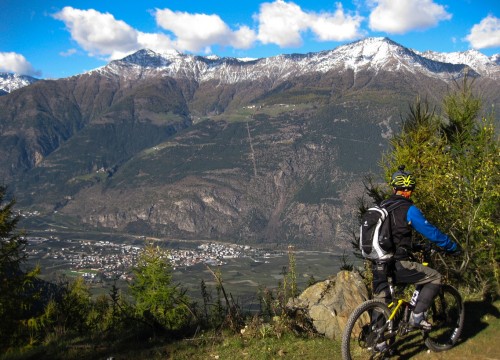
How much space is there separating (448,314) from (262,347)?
3853 millimetres

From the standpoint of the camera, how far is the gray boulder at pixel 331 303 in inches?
423

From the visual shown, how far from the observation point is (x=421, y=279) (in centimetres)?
791

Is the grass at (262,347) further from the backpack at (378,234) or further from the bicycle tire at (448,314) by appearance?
the backpack at (378,234)

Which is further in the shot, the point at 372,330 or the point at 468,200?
the point at 468,200

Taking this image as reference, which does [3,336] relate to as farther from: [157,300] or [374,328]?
[374,328]

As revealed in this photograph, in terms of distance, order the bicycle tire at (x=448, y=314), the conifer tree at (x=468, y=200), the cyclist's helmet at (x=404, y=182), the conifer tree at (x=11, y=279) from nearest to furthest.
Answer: the cyclist's helmet at (x=404, y=182)
the bicycle tire at (x=448, y=314)
the conifer tree at (x=468, y=200)
the conifer tree at (x=11, y=279)

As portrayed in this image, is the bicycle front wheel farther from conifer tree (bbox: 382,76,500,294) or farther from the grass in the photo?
conifer tree (bbox: 382,76,500,294)

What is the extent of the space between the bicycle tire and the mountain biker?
3.12 feet

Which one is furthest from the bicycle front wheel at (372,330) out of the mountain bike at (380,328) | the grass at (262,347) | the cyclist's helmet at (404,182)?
A: the cyclist's helmet at (404,182)

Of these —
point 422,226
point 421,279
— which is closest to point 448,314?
point 421,279

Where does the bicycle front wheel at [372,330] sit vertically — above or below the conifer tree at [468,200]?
below

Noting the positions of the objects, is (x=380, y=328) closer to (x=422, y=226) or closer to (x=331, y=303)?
(x=422, y=226)

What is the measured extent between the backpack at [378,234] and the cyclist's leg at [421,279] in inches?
17.3

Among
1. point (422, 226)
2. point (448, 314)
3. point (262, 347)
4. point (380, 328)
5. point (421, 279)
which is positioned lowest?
point (262, 347)
